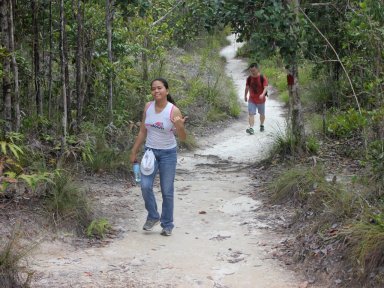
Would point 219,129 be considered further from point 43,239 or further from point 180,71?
point 43,239

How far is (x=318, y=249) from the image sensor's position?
5.37m

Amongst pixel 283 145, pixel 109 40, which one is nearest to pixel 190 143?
pixel 283 145

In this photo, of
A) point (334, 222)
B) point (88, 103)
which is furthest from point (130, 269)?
point (88, 103)

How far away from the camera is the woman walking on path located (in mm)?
6141

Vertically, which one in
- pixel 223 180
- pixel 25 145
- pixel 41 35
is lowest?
pixel 223 180

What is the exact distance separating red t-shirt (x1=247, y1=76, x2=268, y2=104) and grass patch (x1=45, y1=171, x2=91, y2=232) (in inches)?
263

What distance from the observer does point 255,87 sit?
12.5 metres

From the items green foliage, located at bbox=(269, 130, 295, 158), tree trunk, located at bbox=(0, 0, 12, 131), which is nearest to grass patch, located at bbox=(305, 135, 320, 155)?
green foliage, located at bbox=(269, 130, 295, 158)

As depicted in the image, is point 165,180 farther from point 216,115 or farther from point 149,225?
point 216,115

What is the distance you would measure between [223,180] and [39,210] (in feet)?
12.3

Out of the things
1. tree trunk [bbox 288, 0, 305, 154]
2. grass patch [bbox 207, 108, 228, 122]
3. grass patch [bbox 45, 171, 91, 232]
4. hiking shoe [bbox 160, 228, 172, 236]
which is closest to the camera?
grass patch [bbox 45, 171, 91, 232]

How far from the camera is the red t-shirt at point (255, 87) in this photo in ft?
40.7

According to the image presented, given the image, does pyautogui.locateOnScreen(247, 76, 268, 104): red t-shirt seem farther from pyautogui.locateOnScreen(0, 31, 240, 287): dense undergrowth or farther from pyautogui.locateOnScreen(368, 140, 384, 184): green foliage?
pyautogui.locateOnScreen(368, 140, 384, 184): green foliage

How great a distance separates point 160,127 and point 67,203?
140cm
